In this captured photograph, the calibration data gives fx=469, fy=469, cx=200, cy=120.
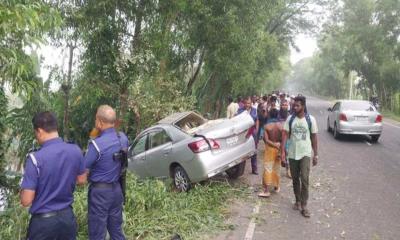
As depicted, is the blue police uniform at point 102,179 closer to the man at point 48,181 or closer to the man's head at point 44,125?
the man at point 48,181

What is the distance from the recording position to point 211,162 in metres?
9.09

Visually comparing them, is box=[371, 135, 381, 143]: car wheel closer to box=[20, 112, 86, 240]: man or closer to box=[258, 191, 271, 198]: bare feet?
box=[258, 191, 271, 198]: bare feet

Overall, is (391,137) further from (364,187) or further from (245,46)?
(364,187)

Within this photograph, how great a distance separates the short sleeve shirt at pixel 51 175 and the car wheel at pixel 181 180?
17.1ft

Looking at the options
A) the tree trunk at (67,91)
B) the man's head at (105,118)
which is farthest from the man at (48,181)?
the tree trunk at (67,91)

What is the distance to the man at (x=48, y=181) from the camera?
12.9ft

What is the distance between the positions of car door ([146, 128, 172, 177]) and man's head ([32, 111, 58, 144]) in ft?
18.7

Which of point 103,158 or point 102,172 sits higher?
point 103,158

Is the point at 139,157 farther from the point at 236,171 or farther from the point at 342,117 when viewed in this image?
the point at 342,117

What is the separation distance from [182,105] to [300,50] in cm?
2895

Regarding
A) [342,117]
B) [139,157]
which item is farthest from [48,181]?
[342,117]

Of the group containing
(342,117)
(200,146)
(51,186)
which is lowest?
(342,117)

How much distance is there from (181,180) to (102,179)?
4.41 m

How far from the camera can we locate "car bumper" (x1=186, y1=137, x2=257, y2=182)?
9.01 m
